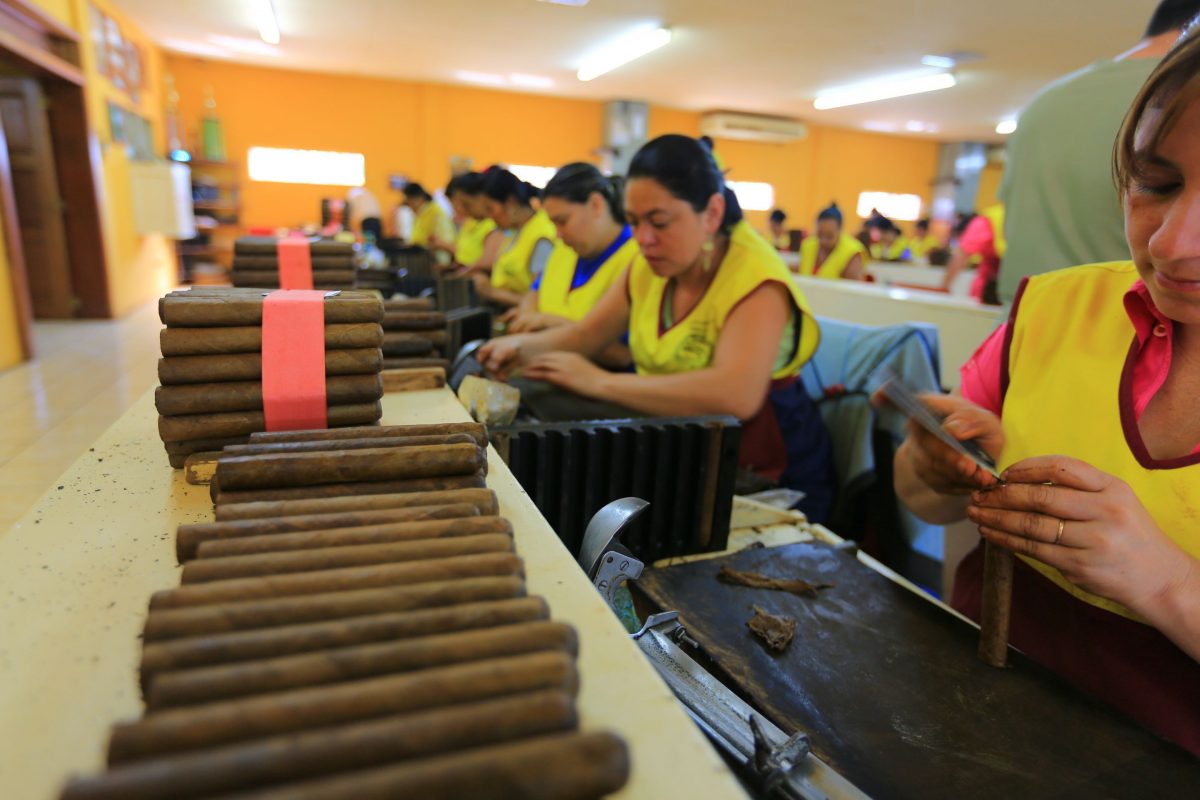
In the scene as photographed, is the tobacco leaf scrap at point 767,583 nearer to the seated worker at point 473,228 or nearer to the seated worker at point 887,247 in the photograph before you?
the seated worker at point 473,228

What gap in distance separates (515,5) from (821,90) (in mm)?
5563

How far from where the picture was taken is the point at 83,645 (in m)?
0.48

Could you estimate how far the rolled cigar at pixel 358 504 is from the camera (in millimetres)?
536

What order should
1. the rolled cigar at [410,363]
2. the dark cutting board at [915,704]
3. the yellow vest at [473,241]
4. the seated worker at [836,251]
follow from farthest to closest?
the seated worker at [836,251] → the yellow vest at [473,241] → the rolled cigar at [410,363] → the dark cutting board at [915,704]

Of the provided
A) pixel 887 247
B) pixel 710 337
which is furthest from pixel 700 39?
pixel 710 337

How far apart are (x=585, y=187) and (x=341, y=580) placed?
101 inches

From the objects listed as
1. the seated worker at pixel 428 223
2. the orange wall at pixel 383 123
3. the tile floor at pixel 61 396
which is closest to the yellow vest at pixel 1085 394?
the tile floor at pixel 61 396

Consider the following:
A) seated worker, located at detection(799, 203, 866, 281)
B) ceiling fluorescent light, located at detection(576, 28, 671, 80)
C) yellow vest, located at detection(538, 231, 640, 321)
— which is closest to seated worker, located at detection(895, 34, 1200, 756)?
yellow vest, located at detection(538, 231, 640, 321)

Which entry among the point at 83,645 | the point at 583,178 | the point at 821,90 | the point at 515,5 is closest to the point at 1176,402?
the point at 83,645

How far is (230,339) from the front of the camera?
2.38 feet

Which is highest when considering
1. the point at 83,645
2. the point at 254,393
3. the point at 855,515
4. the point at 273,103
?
the point at 273,103

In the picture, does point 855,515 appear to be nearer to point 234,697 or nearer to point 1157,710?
point 1157,710

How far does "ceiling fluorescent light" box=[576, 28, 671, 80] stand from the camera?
789 cm

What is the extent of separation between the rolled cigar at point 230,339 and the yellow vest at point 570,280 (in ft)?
5.99
